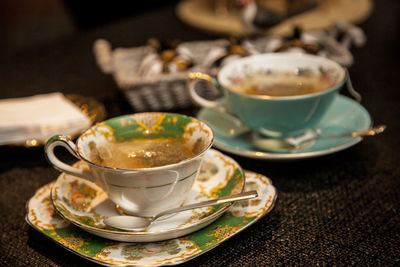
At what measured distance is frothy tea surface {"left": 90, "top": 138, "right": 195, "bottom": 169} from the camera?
0.56 meters

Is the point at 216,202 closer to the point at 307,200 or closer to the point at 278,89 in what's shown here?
the point at 307,200

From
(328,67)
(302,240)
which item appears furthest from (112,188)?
(328,67)

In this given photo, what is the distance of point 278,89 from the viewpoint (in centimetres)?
78

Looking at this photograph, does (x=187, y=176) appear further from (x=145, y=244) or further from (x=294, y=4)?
(x=294, y=4)

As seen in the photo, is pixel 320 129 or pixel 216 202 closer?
pixel 216 202

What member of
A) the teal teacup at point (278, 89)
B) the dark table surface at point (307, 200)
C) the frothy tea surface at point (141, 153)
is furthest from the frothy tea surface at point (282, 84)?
the frothy tea surface at point (141, 153)

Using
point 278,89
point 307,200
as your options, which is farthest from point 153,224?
point 278,89

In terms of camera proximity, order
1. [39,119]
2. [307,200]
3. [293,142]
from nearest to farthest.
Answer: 1. [307,200]
2. [293,142]
3. [39,119]

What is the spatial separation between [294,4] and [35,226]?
→ 65.4 inches

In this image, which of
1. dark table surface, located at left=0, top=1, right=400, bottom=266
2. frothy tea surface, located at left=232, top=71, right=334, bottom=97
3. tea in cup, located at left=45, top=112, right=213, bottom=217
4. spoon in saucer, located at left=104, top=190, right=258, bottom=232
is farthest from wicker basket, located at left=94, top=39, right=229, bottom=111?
spoon in saucer, located at left=104, top=190, right=258, bottom=232

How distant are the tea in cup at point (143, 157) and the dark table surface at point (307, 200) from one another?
92 millimetres

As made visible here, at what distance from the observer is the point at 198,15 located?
69.2 inches

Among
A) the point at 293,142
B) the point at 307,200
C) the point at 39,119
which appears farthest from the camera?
the point at 39,119

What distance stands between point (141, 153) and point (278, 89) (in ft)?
1.05
